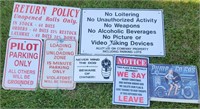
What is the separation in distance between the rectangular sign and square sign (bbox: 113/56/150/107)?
0.09 m

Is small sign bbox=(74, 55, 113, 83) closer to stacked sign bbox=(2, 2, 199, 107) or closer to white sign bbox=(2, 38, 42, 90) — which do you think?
stacked sign bbox=(2, 2, 199, 107)

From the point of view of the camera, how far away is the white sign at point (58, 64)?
15.0 feet

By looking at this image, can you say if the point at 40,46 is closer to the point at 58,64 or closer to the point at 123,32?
the point at 58,64

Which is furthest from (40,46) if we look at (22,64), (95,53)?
(95,53)

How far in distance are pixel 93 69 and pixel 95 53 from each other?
242mm

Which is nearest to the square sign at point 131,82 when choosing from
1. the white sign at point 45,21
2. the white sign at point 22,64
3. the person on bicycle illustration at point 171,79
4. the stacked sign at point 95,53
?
the stacked sign at point 95,53

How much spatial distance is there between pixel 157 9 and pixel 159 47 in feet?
1.86

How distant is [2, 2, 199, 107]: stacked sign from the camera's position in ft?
14.8

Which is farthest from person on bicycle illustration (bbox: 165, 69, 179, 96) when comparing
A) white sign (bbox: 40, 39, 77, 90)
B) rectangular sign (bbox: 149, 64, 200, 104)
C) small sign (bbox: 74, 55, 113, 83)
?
white sign (bbox: 40, 39, 77, 90)

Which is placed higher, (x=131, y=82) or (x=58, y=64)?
(x=58, y=64)

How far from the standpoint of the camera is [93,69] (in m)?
4.59

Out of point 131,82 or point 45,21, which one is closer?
point 131,82

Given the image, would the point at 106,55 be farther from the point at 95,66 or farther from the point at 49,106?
the point at 49,106

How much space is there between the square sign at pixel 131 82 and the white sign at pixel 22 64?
3.32ft
